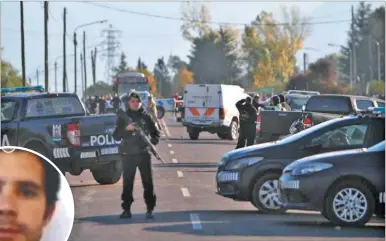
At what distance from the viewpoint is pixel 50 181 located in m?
8.08

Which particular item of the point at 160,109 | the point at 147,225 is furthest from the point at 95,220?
the point at 160,109

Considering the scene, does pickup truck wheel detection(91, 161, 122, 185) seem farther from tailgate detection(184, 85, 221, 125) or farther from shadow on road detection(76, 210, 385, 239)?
tailgate detection(184, 85, 221, 125)

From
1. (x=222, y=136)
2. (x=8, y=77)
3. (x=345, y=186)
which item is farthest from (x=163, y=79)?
(x=345, y=186)

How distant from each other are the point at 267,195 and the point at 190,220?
145cm

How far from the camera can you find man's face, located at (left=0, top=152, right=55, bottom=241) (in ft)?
25.9

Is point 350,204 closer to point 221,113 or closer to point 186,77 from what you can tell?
point 221,113

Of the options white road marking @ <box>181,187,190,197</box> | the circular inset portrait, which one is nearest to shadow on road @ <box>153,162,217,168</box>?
white road marking @ <box>181,187,190,197</box>

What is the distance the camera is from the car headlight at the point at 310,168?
13.9 metres

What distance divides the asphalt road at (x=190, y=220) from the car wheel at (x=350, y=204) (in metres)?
0.15

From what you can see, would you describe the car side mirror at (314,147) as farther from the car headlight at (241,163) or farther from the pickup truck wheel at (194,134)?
the pickup truck wheel at (194,134)

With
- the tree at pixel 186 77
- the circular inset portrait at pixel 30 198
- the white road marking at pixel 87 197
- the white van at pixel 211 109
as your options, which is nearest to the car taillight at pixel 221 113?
the white van at pixel 211 109

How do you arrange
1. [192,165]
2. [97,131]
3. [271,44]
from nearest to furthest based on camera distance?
[97,131] → [192,165] → [271,44]

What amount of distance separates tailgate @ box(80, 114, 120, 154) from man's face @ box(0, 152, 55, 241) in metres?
11.6

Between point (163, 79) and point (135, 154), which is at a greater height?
point (163, 79)
